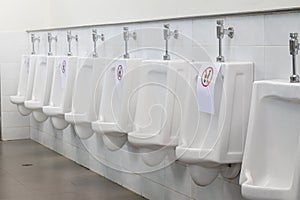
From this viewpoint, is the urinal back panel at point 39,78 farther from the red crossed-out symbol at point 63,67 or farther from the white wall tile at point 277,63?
the white wall tile at point 277,63

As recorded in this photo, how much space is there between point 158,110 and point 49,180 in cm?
151

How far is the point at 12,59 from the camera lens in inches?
259

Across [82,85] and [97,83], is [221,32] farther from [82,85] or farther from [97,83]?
[82,85]

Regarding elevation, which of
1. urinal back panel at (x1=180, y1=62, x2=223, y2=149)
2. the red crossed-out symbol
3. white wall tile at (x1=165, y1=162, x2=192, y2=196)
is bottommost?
white wall tile at (x1=165, y1=162, x2=192, y2=196)

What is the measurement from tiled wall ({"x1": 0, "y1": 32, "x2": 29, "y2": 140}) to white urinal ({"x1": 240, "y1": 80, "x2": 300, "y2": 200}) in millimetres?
4356

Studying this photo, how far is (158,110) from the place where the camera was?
3.54 meters

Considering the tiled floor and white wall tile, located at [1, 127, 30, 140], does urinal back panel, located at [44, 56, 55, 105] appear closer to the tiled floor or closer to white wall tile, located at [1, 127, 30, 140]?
the tiled floor

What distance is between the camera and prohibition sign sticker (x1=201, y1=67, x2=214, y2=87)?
3.07m

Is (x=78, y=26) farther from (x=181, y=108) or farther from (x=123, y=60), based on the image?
(x=181, y=108)

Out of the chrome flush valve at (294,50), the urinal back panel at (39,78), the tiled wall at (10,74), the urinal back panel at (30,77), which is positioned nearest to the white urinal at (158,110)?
the chrome flush valve at (294,50)

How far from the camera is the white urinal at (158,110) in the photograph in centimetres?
338

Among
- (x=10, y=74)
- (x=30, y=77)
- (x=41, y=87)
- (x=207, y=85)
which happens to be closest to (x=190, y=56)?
(x=207, y=85)

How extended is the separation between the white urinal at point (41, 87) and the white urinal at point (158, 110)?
182cm

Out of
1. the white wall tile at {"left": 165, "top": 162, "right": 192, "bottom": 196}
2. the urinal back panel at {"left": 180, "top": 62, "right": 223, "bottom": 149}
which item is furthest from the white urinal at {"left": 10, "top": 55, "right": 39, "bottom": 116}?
the urinal back panel at {"left": 180, "top": 62, "right": 223, "bottom": 149}
